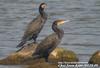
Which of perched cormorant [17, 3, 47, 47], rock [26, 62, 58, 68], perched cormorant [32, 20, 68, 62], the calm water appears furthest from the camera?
the calm water

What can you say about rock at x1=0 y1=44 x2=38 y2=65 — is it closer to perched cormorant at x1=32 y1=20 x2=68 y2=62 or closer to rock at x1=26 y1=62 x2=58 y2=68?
perched cormorant at x1=32 y1=20 x2=68 y2=62

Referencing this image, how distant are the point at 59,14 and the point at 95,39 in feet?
22.3

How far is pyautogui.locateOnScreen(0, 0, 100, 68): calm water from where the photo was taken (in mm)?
18469

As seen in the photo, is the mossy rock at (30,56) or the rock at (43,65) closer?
the rock at (43,65)

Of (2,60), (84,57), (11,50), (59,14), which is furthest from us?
(59,14)

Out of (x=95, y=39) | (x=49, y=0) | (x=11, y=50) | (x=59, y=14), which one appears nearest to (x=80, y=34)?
(x=95, y=39)

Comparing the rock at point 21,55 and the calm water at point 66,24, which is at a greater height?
the rock at point 21,55

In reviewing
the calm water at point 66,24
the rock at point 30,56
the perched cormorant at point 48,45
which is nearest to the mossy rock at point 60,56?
the rock at point 30,56

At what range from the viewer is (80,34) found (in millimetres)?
20797

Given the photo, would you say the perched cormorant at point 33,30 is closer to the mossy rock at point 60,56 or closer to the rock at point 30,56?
the rock at point 30,56

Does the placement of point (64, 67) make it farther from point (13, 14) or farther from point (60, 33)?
point (13, 14)

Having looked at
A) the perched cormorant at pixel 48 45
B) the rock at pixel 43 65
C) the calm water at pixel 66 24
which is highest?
the perched cormorant at pixel 48 45

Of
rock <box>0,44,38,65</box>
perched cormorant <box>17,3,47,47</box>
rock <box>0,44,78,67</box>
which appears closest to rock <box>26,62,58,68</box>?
rock <box>0,44,78,67</box>

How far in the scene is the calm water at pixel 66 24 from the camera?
1847 centimetres
